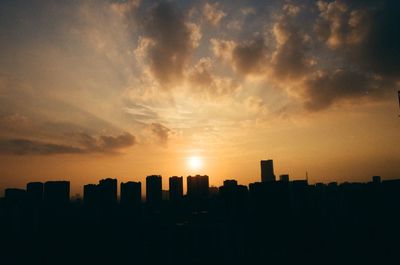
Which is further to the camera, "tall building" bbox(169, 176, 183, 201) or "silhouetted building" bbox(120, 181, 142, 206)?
"tall building" bbox(169, 176, 183, 201)

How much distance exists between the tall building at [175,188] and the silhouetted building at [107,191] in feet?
164

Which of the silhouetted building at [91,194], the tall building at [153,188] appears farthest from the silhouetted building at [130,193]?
the tall building at [153,188]

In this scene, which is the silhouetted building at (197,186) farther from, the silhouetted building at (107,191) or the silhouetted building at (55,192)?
the silhouetted building at (55,192)

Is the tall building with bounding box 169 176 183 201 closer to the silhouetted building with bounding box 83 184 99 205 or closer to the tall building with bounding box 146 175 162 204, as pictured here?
the tall building with bounding box 146 175 162 204

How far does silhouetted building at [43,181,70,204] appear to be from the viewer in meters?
120

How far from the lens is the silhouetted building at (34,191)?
123 meters

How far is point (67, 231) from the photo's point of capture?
364 ft

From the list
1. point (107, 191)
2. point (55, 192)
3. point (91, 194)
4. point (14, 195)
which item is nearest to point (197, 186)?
point (107, 191)

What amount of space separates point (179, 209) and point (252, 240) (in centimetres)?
6284

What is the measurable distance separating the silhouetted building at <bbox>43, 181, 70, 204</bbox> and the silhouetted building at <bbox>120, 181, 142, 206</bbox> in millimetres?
23827

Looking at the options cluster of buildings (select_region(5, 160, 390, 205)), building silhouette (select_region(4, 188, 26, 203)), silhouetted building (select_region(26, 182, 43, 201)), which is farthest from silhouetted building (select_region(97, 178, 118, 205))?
building silhouette (select_region(4, 188, 26, 203))

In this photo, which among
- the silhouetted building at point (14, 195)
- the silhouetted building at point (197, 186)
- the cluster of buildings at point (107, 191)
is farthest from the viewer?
→ the silhouetted building at point (197, 186)

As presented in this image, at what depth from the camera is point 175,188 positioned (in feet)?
572

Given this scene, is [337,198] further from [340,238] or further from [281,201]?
[281,201]
